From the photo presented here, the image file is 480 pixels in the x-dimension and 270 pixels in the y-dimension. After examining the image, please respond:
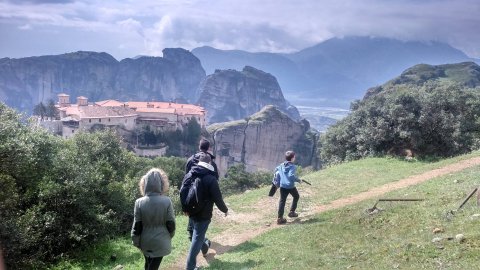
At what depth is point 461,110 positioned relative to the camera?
97.0ft

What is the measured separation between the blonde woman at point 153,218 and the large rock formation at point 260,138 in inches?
5340

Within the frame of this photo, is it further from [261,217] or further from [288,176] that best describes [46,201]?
[288,176]

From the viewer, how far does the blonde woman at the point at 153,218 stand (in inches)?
293

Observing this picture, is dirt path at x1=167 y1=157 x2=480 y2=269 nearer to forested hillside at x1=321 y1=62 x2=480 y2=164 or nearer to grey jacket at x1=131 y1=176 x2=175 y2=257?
grey jacket at x1=131 y1=176 x2=175 y2=257

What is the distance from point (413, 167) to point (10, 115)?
19830mm

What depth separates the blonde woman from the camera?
744 cm

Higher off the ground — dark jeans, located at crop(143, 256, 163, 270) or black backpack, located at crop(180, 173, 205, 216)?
black backpack, located at crop(180, 173, 205, 216)

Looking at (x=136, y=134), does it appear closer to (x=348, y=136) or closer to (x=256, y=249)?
(x=348, y=136)

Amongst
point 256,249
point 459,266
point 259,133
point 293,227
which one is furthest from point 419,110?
point 259,133

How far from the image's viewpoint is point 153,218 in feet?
24.5

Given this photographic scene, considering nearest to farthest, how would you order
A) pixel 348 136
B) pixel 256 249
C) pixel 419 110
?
1. pixel 256 249
2. pixel 419 110
3. pixel 348 136

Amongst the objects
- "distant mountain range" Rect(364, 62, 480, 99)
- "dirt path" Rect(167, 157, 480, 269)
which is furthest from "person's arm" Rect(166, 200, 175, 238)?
"distant mountain range" Rect(364, 62, 480, 99)

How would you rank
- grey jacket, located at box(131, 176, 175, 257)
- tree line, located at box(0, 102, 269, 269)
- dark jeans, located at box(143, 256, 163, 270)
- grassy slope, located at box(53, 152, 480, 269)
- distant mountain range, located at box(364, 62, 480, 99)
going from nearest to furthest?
1. grey jacket, located at box(131, 176, 175, 257)
2. dark jeans, located at box(143, 256, 163, 270)
3. grassy slope, located at box(53, 152, 480, 269)
4. tree line, located at box(0, 102, 269, 269)
5. distant mountain range, located at box(364, 62, 480, 99)

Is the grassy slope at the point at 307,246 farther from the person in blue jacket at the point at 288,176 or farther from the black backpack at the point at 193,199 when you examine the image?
the black backpack at the point at 193,199
